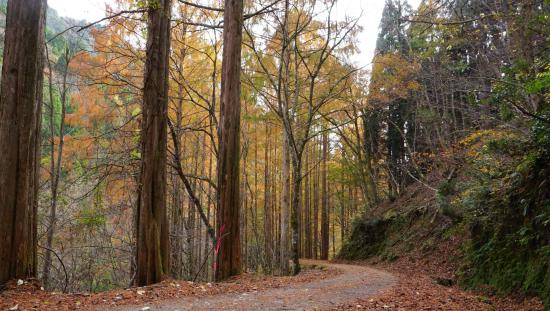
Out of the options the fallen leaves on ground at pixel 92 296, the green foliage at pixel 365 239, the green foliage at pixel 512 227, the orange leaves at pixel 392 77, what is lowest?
the green foliage at pixel 365 239

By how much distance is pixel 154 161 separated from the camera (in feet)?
19.8

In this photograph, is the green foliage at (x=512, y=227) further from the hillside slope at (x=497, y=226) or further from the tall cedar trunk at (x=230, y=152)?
the tall cedar trunk at (x=230, y=152)

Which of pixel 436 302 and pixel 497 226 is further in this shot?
pixel 497 226

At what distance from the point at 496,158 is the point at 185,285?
7.05 metres

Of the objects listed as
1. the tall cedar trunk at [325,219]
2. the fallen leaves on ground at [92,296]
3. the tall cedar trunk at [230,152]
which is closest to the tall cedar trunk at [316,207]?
the tall cedar trunk at [325,219]

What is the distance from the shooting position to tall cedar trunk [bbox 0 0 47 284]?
15.1 ft

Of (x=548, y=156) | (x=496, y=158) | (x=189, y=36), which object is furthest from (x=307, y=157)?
(x=548, y=156)

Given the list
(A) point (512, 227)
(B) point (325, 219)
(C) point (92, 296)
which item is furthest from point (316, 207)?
(C) point (92, 296)

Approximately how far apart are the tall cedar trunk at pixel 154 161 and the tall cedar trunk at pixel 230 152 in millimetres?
1119

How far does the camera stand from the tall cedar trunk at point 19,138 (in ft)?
15.1

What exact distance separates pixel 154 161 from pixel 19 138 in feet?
6.26

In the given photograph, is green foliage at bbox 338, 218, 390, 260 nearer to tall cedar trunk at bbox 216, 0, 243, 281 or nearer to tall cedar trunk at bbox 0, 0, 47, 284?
tall cedar trunk at bbox 216, 0, 243, 281

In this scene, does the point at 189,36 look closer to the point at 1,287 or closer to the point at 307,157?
the point at 1,287

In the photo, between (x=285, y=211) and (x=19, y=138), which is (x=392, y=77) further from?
(x=19, y=138)
